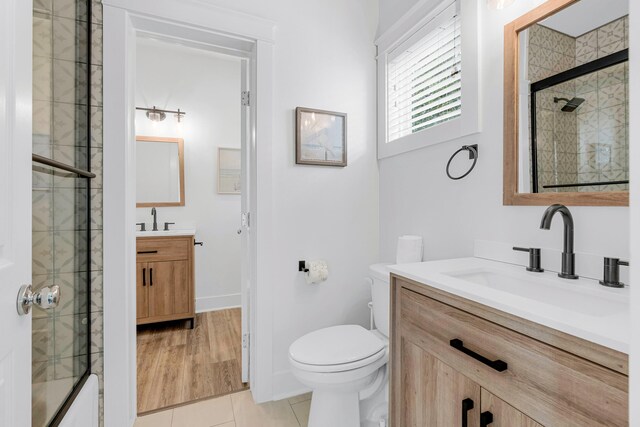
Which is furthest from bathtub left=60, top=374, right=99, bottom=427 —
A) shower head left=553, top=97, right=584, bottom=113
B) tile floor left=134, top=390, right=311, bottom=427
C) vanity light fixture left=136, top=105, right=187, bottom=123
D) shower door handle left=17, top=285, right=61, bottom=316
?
vanity light fixture left=136, top=105, right=187, bottom=123

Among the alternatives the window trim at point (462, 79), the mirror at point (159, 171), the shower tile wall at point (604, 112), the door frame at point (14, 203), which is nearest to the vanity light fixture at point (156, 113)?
the mirror at point (159, 171)

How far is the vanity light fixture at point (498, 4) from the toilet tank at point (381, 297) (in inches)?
48.0

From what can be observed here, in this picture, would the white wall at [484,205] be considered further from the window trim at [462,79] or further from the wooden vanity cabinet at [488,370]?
the wooden vanity cabinet at [488,370]

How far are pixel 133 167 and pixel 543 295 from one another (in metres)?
1.87

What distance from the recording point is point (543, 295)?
1002mm

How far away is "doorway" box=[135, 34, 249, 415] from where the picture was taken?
2596 mm

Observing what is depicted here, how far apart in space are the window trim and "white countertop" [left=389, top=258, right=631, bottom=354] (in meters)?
0.63

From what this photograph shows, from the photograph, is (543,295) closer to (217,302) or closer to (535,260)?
(535,260)

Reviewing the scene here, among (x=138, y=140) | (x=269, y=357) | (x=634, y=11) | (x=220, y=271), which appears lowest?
(x=269, y=357)

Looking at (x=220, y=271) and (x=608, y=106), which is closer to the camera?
(x=608, y=106)

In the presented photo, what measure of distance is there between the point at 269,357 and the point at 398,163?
1.39 metres

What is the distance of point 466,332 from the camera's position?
85 cm

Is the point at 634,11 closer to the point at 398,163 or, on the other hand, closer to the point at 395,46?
the point at 398,163

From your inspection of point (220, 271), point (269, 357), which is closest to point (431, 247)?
point (269, 357)
